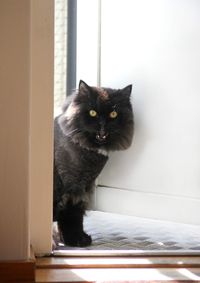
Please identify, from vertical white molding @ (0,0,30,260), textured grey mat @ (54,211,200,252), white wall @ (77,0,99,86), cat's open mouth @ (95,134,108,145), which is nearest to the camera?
vertical white molding @ (0,0,30,260)

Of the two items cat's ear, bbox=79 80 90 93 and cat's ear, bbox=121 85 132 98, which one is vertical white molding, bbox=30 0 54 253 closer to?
cat's ear, bbox=79 80 90 93

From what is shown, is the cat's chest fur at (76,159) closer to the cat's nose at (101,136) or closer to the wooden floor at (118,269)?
the cat's nose at (101,136)

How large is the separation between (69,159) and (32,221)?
0.49m

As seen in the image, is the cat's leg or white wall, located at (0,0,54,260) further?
the cat's leg

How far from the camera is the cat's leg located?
5.28ft

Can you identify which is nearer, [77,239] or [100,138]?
[77,239]

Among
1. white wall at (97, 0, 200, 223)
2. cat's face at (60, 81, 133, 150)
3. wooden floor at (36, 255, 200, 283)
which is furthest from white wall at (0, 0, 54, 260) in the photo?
white wall at (97, 0, 200, 223)

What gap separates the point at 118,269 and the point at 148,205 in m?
→ 0.85

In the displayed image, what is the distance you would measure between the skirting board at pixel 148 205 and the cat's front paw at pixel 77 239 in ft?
1.37

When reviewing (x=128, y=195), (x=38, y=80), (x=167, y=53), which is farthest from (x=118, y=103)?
(x=38, y=80)

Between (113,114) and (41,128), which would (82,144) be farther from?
(41,128)

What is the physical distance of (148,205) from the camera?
1.96 metres

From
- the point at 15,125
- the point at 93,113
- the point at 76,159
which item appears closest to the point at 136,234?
the point at 76,159

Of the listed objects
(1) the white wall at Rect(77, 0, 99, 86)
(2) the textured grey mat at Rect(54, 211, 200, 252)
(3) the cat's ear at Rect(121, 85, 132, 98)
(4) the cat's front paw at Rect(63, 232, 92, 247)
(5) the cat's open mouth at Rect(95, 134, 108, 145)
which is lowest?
(2) the textured grey mat at Rect(54, 211, 200, 252)
